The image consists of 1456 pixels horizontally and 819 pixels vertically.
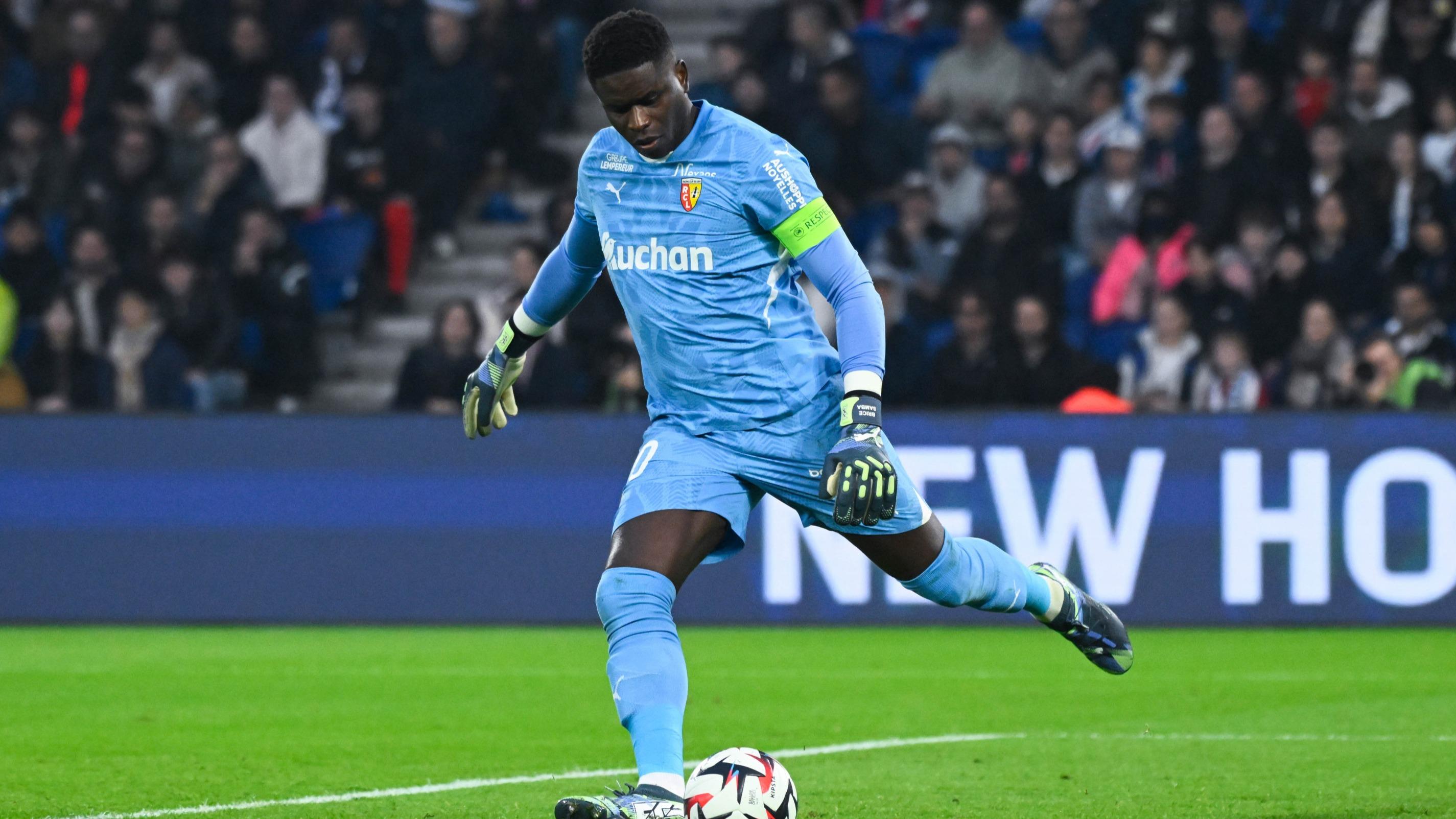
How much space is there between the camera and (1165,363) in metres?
12.9

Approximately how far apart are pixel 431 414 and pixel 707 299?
6808mm

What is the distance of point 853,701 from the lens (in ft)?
27.7

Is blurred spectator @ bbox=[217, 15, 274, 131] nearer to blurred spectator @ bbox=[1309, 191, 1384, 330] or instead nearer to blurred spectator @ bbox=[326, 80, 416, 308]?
blurred spectator @ bbox=[326, 80, 416, 308]

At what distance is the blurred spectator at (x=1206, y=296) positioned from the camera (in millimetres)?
13031

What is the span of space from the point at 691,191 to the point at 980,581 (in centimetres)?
140

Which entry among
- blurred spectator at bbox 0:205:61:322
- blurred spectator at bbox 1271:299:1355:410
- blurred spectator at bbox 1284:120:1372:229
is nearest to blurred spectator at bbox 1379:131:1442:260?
blurred spectator at bbox 1284:120:1372:229

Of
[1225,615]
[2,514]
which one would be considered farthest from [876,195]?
[2,514]

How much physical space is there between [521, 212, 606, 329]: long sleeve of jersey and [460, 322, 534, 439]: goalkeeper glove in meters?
0.07

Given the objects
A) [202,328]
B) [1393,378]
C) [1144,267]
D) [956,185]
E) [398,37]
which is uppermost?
[398,37]

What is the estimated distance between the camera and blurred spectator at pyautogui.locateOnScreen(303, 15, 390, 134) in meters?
16.1

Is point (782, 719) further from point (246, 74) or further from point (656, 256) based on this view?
point (246, 74)

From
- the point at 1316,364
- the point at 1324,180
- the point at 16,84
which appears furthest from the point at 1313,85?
the point at 16,84

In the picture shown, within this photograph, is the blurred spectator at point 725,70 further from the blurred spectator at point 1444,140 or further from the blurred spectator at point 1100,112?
the blurred spectator at point 1444,140

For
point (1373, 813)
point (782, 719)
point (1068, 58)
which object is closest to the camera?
point (1373, 813)
